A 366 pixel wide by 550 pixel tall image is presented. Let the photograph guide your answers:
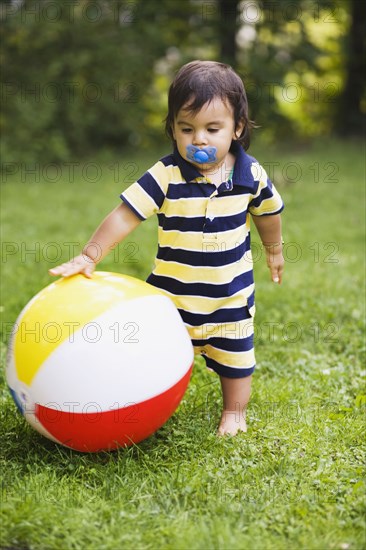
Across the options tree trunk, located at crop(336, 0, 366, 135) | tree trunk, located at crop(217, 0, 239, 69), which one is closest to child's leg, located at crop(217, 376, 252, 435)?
tree trunk, located at crop(217, 0, 239, 69)

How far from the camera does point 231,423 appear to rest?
3.28m

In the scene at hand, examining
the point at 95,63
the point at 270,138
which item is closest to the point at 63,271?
the point at 95,63

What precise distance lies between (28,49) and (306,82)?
572 centimetres

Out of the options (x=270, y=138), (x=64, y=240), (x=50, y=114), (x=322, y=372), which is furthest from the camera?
(x=270, y=138)

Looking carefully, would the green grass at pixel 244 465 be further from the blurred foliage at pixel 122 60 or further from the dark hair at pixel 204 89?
the blurred foliage at pixel 122 60

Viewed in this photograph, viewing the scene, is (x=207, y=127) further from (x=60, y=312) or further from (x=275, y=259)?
(x=60, y=312)

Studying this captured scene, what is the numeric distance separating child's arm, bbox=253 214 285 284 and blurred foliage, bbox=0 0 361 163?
772 cm

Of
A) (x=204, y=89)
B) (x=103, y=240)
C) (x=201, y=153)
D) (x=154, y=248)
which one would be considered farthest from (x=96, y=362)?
(x=154, y=248)

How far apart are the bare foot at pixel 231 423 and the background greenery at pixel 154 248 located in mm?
55

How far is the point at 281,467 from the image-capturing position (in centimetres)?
293

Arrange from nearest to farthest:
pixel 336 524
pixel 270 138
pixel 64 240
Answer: pixel 336 524 < pixel 64 240 < pixel 270 138

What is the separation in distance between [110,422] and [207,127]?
1301mm

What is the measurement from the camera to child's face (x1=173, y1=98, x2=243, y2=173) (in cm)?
293

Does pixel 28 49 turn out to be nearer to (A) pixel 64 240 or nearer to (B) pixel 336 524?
(A) pixel 64 240
